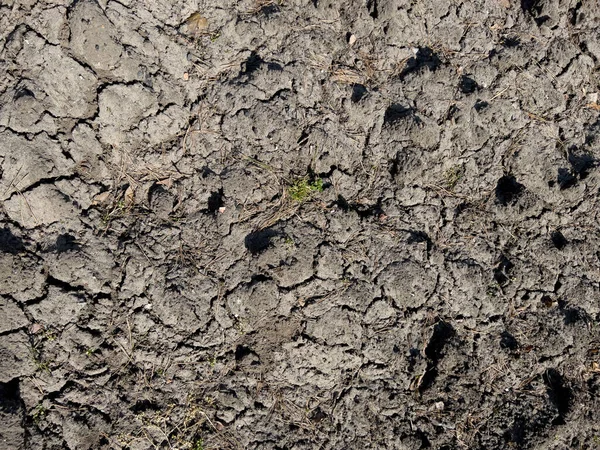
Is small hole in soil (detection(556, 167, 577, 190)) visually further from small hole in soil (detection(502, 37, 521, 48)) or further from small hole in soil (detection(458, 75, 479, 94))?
small hole in soil (detection(502, 37, 521, 48))

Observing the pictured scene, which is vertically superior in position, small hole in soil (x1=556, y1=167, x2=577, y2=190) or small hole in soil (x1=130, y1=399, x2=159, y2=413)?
small hole in soil (x1=556, y1=167, x2=577, y2=190)

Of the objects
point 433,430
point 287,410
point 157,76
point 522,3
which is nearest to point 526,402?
point 433,430

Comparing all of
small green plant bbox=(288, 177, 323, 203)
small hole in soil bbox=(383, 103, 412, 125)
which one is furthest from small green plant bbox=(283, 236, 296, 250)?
small hole in soil bbox=(383, 103, 412, 125)

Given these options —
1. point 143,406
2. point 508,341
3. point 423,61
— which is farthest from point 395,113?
point 143,406

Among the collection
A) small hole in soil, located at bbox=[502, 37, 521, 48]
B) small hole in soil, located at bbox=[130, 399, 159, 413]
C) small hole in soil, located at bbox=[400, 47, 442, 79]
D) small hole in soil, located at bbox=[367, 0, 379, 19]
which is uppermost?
small hole in soil, located at bbox=[367, 0, 379, 19]

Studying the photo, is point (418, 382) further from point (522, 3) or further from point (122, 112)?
point (522, 3)

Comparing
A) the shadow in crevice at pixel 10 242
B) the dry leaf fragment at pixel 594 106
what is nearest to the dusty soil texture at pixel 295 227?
the shadow in crevice at pixel 10 242
